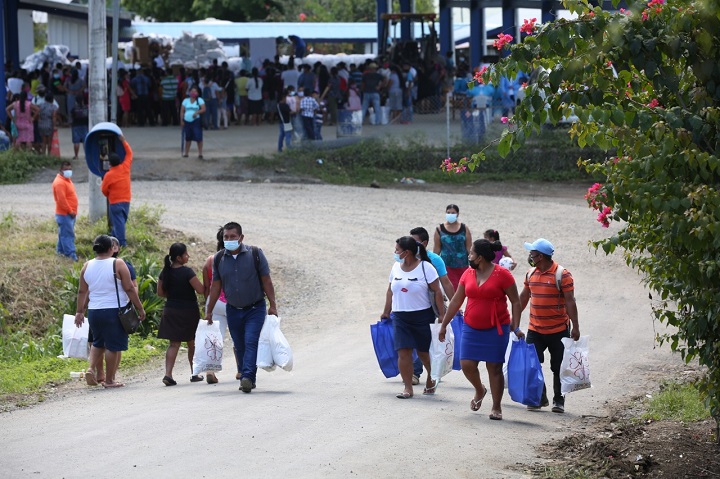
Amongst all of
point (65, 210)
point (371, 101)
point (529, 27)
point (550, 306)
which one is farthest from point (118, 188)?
point (371, 101)

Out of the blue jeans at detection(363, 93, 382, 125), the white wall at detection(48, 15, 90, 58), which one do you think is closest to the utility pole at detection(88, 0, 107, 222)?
the blue jeans at detection(363, 93, 382, 125)

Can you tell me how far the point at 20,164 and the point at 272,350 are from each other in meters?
16.2

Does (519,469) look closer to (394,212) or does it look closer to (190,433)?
(190,433)

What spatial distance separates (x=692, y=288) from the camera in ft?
24.2

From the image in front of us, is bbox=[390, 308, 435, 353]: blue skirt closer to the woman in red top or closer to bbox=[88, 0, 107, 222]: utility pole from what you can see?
the woman in red top

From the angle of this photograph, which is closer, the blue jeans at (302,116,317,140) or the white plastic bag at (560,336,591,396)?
the white plastic bag at (560,336,591,396)

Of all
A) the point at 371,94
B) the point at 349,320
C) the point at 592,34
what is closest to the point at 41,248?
the point at 349,320

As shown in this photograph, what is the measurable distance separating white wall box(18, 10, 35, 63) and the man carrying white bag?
42994mm

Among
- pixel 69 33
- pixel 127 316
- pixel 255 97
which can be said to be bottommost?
pixel 127 316

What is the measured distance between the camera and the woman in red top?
31.0 ft

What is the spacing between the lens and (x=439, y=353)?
1030 cm

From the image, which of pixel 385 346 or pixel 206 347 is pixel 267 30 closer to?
pixel 206 347

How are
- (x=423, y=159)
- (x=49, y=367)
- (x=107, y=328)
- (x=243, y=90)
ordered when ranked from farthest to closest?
1. (x=243, y=90)
2. (x=423, y=159)
3. (x=49, y=367)
4. (x=107, y=328)

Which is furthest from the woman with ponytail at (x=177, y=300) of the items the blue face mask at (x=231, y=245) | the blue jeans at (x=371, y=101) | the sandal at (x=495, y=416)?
the blue jeans at (x=371, y=101)
